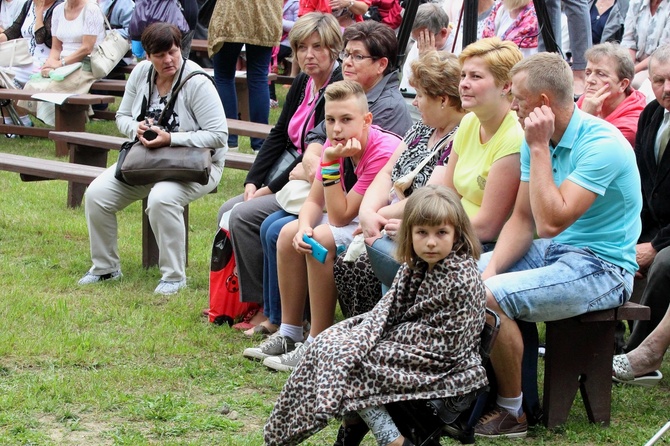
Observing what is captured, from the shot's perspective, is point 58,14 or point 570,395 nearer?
point 570,395

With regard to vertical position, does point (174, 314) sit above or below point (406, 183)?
below

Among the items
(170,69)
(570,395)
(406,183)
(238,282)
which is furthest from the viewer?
(170,69)

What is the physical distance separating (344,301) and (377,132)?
0.85 metres

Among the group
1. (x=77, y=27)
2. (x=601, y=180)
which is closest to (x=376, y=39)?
(x=601, y=180)

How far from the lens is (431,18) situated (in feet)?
22.2

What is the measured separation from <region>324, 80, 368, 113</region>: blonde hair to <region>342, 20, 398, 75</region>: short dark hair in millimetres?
520

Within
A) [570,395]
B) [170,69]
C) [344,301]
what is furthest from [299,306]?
[170,69]

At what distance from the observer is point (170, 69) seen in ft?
19.2

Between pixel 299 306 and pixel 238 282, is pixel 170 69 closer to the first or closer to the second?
pixel 238 282

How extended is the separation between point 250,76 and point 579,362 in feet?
17.9

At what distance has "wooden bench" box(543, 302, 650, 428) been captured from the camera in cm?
385

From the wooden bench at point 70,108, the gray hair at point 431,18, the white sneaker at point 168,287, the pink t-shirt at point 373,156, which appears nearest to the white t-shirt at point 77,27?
the wooden bench at point 70,108

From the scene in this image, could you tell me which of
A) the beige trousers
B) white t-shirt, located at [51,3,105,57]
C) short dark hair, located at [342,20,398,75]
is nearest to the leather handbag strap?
the beige trousers

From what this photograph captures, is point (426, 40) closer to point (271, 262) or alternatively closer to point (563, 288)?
point (271, 262)
